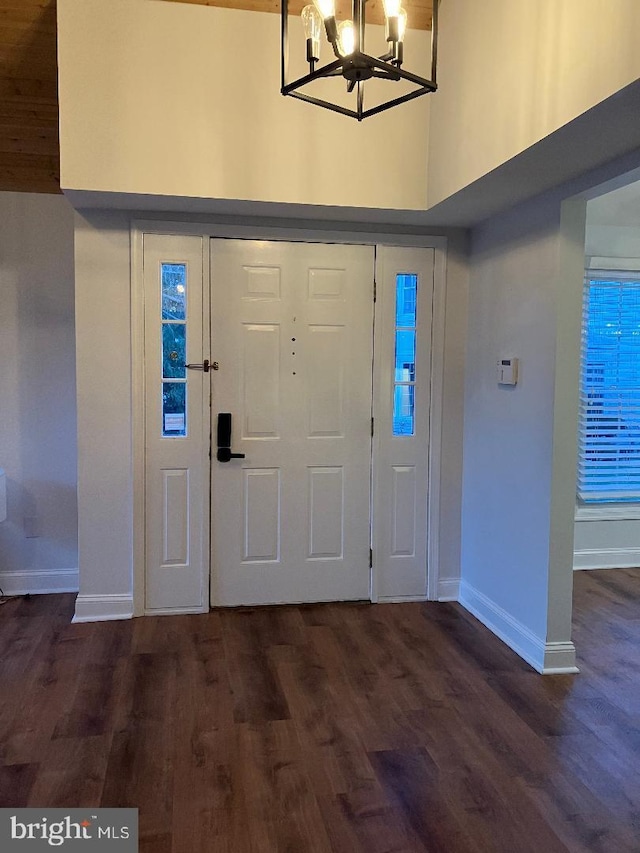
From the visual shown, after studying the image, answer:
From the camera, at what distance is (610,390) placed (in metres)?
4.96

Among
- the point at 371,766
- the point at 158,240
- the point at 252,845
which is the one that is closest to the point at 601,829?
the point at 371,766

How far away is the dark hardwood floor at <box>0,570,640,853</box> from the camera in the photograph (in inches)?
87.0

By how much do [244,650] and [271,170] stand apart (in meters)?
2.41

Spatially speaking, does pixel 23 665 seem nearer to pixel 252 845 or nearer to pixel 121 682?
pixel 121 682

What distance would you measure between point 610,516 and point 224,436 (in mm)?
2910

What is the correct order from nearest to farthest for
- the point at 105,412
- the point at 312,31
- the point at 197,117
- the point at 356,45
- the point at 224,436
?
the point at 356,45, the point at 312,31, the point at 197,117, the point at 105,412, the point at 224,436

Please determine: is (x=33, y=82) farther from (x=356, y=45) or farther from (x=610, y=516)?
(x=610, y=516)

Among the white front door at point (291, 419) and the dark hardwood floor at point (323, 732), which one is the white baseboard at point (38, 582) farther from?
the white front door at point (291, 419)

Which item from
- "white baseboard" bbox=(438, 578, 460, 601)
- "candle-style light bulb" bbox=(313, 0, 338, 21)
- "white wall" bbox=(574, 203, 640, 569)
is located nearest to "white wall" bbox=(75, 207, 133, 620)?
"white baseboard" bbox=(438, 578, 460, 601)

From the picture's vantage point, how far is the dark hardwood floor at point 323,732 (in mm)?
2209

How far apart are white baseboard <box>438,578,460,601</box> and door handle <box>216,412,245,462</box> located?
1.54 m

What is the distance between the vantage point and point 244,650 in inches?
138

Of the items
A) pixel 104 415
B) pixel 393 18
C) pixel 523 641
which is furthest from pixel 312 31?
pixel 523 641

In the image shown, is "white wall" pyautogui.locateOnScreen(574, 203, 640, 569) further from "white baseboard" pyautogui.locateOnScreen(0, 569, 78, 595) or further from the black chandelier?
"white baseboard" pyautogui.locateOnScreen(0, 569, 78, 595)
